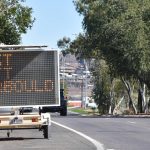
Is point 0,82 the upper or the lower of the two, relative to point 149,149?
upper

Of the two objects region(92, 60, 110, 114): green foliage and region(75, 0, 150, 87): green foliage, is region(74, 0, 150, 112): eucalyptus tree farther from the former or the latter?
region(92, 60, 110, 114): green foliage

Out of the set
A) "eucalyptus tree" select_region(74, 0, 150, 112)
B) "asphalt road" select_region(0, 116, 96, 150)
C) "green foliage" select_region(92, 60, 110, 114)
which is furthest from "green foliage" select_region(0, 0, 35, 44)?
"green foliage" select_region(92, 60, 110, 114)

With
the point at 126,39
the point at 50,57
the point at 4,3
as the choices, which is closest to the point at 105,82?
the point at 126,39

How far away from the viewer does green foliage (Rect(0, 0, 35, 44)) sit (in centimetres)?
2520

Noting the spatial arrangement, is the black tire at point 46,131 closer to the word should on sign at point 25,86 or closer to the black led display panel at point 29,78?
the black led display panel at point 29,78

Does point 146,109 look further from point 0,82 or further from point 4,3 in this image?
point 0,82

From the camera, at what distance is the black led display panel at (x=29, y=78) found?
19.2 m

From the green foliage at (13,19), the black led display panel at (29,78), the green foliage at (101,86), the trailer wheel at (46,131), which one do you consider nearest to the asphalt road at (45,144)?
the trailer wheel at (46,131)

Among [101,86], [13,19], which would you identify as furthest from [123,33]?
[101,86]

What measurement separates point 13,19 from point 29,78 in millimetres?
6832

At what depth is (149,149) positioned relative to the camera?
1727 cm

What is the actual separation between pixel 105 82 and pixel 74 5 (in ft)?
70.4

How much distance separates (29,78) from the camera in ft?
63.3

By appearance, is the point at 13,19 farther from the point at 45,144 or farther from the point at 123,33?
the point at 123,33
